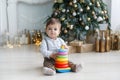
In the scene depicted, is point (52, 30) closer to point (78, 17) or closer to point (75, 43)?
point (75, 43)

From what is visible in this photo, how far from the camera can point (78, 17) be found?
3.73 metres

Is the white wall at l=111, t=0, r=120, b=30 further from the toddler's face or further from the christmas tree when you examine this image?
the toddler's face

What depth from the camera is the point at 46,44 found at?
280 cm

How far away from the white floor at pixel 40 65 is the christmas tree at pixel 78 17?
328 mm

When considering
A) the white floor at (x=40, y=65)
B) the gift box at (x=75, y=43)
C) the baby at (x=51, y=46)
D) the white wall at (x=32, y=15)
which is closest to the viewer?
the white floor at (x=40, y=65)

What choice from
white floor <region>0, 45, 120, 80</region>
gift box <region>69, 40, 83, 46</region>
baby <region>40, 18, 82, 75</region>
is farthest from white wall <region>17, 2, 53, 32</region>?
baby <region>40, 18, 82, 75</region>

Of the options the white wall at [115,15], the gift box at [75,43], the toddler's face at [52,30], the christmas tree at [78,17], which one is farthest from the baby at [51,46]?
the white wall at [115,15]

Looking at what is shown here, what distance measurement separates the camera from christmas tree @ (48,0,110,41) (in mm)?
3684

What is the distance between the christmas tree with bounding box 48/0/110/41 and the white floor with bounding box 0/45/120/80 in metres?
0.33

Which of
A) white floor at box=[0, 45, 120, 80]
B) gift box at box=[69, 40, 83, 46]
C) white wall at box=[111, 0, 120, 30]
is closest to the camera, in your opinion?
white floor at box=[0, 45, 120, 80]

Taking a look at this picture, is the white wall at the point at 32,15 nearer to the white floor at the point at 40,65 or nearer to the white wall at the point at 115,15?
the white floor at the point at 40,65

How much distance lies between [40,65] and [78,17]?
3.41 feet

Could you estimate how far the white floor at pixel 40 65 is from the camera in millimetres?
2625

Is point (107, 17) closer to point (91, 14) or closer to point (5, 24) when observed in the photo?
point (91, 14)
